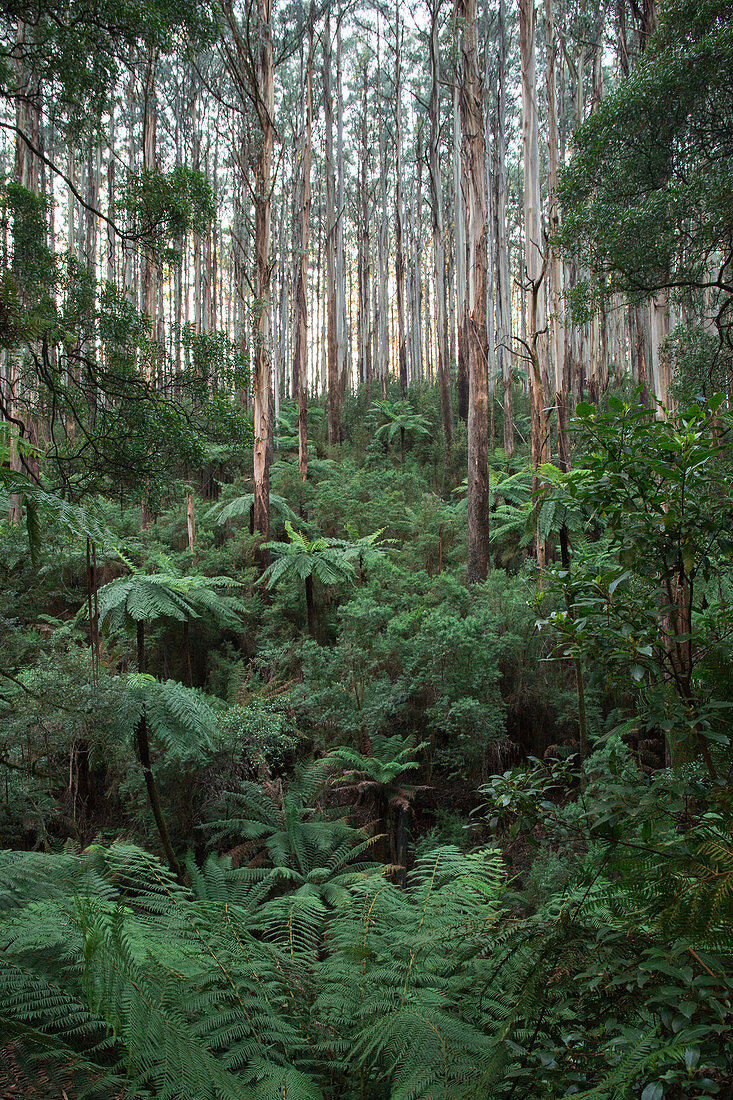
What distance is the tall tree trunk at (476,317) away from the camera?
9.00 meters

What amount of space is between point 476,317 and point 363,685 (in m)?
5.97

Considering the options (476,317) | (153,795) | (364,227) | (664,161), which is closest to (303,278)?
(476,317)

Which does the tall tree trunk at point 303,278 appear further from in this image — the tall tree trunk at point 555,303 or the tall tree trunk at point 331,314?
the tall tree trunk at point 555,303

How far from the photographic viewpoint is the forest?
1.57m

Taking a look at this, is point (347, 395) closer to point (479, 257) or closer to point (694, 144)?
point (479, 257)

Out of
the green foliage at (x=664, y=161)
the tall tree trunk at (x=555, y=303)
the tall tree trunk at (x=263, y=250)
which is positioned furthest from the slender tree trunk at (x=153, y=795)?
the tall tree trunk at (x=555, y=303)

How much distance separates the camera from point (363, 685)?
685cm

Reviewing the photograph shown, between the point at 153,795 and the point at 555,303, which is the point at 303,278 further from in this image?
Answer: the point at 153,795

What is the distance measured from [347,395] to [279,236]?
9.44 metres

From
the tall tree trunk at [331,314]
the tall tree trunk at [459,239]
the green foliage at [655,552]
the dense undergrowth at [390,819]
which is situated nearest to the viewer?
the dense undergrowth at [390,819]

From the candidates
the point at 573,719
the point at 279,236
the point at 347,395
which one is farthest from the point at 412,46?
the point at 573,719

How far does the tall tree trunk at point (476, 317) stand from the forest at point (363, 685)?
0.18 feet

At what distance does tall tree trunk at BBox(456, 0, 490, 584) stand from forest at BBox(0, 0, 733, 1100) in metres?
0.05

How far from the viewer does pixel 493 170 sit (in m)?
22.5
